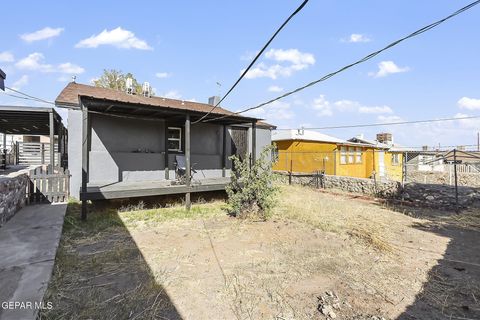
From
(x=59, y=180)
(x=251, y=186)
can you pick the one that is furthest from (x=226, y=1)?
(x=59, y=180)

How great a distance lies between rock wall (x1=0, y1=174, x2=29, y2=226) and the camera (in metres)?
5.55

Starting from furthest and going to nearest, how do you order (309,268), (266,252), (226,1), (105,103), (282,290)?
(105,103) < (226,1) < (266,252) < (309,268) < (282,290)

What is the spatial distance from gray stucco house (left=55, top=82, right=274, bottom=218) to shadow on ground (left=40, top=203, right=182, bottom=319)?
2.07 m

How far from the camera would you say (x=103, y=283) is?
3.82 m

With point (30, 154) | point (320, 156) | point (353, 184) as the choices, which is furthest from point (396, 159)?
point (30, 154)

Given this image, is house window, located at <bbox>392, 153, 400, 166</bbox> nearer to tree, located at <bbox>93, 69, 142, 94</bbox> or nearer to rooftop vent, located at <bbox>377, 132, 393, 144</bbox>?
rooftop vent, located at <bbox>377, 132, 393, 144</bbox>

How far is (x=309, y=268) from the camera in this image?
454 cm

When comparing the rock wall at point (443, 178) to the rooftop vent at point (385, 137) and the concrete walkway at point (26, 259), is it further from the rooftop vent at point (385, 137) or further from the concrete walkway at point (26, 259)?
the concrete walkway at point (26, 259)

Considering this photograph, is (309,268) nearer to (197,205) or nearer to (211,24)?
(197,205)

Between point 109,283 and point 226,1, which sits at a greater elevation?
point 226,1

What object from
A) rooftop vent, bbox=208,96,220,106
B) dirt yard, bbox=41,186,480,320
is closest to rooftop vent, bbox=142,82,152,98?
rooftop vent, bbox=208,96,220,106

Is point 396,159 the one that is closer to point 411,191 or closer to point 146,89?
point 411,191

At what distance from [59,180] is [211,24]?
21.7ft

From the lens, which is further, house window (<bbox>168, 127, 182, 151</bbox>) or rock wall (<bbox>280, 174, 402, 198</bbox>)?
rock wall (<bbox>280, 174, 402, 198</bbox>)
